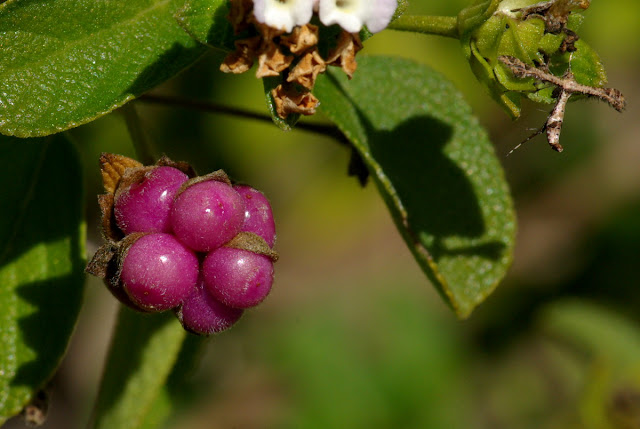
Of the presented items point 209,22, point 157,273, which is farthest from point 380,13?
point 157,273

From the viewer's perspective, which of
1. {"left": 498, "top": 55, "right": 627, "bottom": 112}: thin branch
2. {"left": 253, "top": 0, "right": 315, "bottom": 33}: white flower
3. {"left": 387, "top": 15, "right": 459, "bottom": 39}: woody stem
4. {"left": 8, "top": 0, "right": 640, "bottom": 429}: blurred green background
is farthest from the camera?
{"left": 8, "top": 0, "right": 640, "bottom": 429}: blurred green background

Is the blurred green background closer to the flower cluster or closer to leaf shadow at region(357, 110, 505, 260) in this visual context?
leaf shadow at region(357, 110, 505, 260)

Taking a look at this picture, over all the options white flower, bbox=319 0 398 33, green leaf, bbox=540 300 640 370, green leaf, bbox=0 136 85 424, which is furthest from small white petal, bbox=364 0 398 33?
green leaf, bbox=540 300 640 370

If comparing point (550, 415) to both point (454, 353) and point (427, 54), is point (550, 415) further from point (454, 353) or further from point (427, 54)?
point (427, 54)

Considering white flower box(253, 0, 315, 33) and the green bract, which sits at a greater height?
white flower box(253, 0, 315, 33)

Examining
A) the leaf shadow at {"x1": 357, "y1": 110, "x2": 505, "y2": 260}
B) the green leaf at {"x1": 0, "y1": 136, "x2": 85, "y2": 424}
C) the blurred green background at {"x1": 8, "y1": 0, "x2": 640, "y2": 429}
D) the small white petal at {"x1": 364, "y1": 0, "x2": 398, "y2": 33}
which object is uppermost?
the small white petal at {"x1": 364, "y1": 0, "x2": 398, "y2": 33}

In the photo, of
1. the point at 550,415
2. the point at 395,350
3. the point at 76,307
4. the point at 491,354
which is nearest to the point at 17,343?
the point at 76,307
